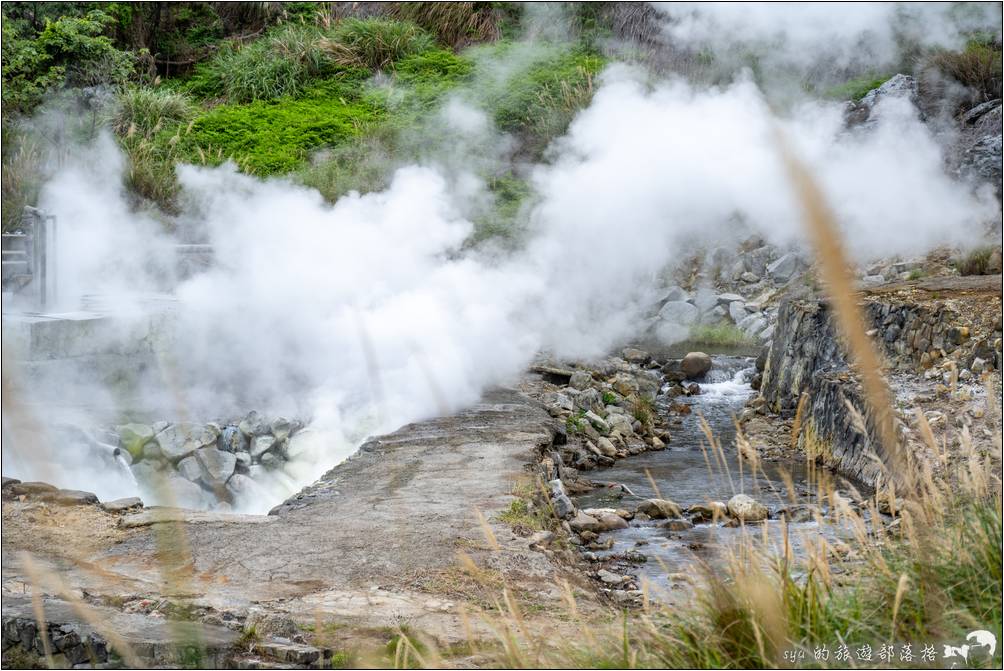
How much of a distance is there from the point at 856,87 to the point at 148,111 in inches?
392

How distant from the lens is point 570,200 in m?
11.7

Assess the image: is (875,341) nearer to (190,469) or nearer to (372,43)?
(190,469)

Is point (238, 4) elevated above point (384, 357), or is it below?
above

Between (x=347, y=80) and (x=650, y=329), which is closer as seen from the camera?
(x=650, y=329)

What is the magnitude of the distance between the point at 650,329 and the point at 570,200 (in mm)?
2134

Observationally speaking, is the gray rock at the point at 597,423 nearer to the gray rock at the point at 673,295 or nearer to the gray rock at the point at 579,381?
the gray rock at the point at 579,381

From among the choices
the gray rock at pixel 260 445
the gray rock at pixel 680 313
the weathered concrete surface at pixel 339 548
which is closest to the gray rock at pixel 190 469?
the gray rock at pixel 260 445

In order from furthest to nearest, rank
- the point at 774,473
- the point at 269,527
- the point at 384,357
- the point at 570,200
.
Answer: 1. the point at 570,200
2. the point at 384,357
3. the point at 774,473
4. the point at 269,527

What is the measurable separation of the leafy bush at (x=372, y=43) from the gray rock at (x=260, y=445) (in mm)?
12035

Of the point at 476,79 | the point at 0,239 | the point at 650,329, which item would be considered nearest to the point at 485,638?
the point at 0,239

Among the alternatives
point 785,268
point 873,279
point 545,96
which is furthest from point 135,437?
point 545,96

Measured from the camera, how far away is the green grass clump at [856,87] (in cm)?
1409

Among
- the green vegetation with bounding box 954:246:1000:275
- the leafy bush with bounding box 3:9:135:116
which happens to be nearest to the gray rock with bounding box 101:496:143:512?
the green vegetation with bounding box 954:246:1000:275

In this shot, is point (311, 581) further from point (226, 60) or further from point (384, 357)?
point (226, 60)
